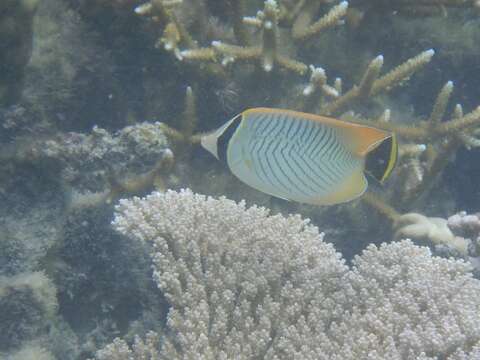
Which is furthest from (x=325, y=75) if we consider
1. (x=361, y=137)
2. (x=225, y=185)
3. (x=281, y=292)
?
(x=361, y=137)

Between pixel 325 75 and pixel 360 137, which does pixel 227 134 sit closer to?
pixel 360 137

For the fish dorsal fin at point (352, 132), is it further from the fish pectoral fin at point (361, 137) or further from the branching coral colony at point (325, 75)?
the branching coral colony at point (325, 75)

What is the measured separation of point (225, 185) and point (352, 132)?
1889 millimetres

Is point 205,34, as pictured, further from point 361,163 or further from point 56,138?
point 361,163

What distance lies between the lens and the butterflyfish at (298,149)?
1.73 m

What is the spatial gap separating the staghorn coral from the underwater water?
11mm

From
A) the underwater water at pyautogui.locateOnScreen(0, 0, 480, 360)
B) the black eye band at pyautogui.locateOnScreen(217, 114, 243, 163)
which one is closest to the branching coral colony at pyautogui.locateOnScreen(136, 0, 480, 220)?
the underwater water at pyautogui.locateOnScreen(0, 0, 480, 360)

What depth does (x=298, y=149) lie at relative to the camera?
1.76 meters

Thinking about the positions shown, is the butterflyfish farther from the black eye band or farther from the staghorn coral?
the staghorn coral

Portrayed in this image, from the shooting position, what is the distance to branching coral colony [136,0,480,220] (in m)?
3.30

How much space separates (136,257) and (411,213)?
2.26 meters

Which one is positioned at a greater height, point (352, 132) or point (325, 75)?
point (352, 132)

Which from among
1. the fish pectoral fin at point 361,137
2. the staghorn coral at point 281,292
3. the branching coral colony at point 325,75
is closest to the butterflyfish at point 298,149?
A: the fish pectoral fin at point 361,137

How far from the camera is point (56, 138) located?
129 inches
